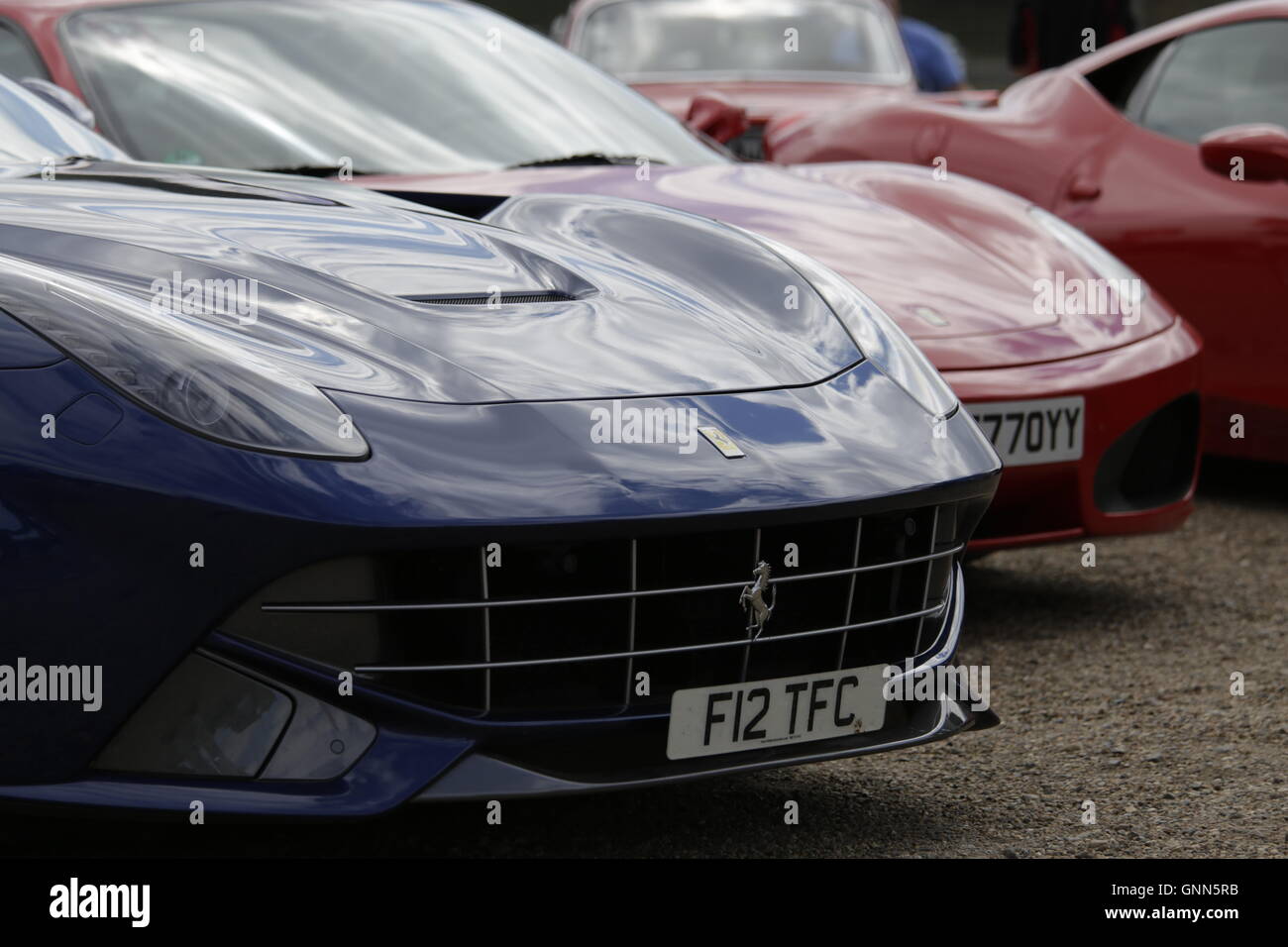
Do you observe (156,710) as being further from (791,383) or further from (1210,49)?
(1210,49)

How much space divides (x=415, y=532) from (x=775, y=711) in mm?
556

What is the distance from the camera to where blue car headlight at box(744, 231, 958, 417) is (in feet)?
9.39

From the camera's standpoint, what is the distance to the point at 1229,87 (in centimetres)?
534

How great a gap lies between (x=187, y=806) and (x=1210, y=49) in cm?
405

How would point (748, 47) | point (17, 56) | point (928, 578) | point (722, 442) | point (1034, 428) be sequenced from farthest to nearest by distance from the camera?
point (748, 47) < point (17, 56) < point (1034, 428) < point (928, 578) < point (722, 442)

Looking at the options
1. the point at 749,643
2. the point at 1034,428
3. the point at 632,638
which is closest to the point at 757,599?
the point at 749,643

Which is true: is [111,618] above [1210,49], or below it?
below

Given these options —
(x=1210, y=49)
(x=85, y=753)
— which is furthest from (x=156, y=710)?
(x=1210, y=49)

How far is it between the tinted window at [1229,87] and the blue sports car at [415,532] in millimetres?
2843

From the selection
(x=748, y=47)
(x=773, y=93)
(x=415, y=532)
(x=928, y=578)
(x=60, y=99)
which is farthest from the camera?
(x=748, y=47)

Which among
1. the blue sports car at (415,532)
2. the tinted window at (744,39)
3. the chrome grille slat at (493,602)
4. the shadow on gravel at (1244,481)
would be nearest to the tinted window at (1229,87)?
the shadow on gravel at (1244,481)

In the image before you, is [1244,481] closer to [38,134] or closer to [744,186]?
[744,186]

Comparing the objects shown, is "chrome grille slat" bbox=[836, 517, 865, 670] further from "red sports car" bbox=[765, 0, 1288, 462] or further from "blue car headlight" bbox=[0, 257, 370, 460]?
"red sports car" bbox=[765, 0, 1288, 462]

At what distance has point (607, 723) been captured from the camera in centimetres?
240
